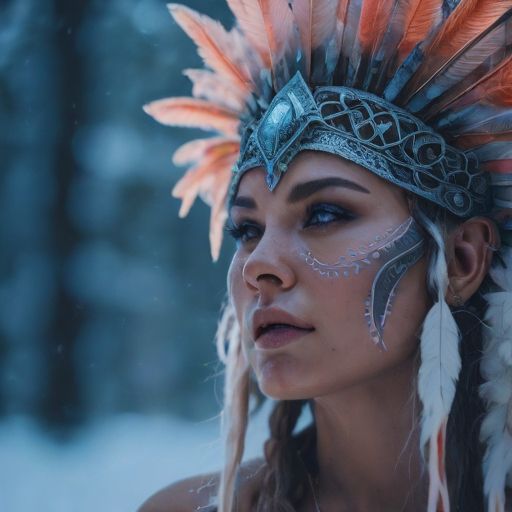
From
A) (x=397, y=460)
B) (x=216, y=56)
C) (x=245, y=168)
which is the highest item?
(x=216, y=56)

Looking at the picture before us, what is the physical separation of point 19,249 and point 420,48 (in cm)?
230

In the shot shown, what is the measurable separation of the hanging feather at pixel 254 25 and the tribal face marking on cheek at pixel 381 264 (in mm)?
634

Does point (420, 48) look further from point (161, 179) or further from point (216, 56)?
point (161, 179)

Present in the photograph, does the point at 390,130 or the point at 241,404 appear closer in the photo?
the point at 390,130

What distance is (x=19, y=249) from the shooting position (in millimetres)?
3971

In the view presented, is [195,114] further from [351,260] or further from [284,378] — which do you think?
[284,378]

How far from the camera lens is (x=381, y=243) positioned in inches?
86.0

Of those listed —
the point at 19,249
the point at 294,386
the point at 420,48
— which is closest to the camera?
the point at 294,386

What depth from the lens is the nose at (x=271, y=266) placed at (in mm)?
2160

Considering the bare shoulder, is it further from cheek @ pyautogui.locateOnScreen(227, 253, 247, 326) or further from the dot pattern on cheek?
the dot pattern on cheek

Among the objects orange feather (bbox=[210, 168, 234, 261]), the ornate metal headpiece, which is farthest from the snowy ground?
the ornate metal headpiece

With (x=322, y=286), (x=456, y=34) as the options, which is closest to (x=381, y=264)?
(x=322, y=286)

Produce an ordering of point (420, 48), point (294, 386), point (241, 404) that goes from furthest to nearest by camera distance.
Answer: point (241, 404) → point (420, 48) → point (294, 386)

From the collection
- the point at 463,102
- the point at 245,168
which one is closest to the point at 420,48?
the point at 463,102
